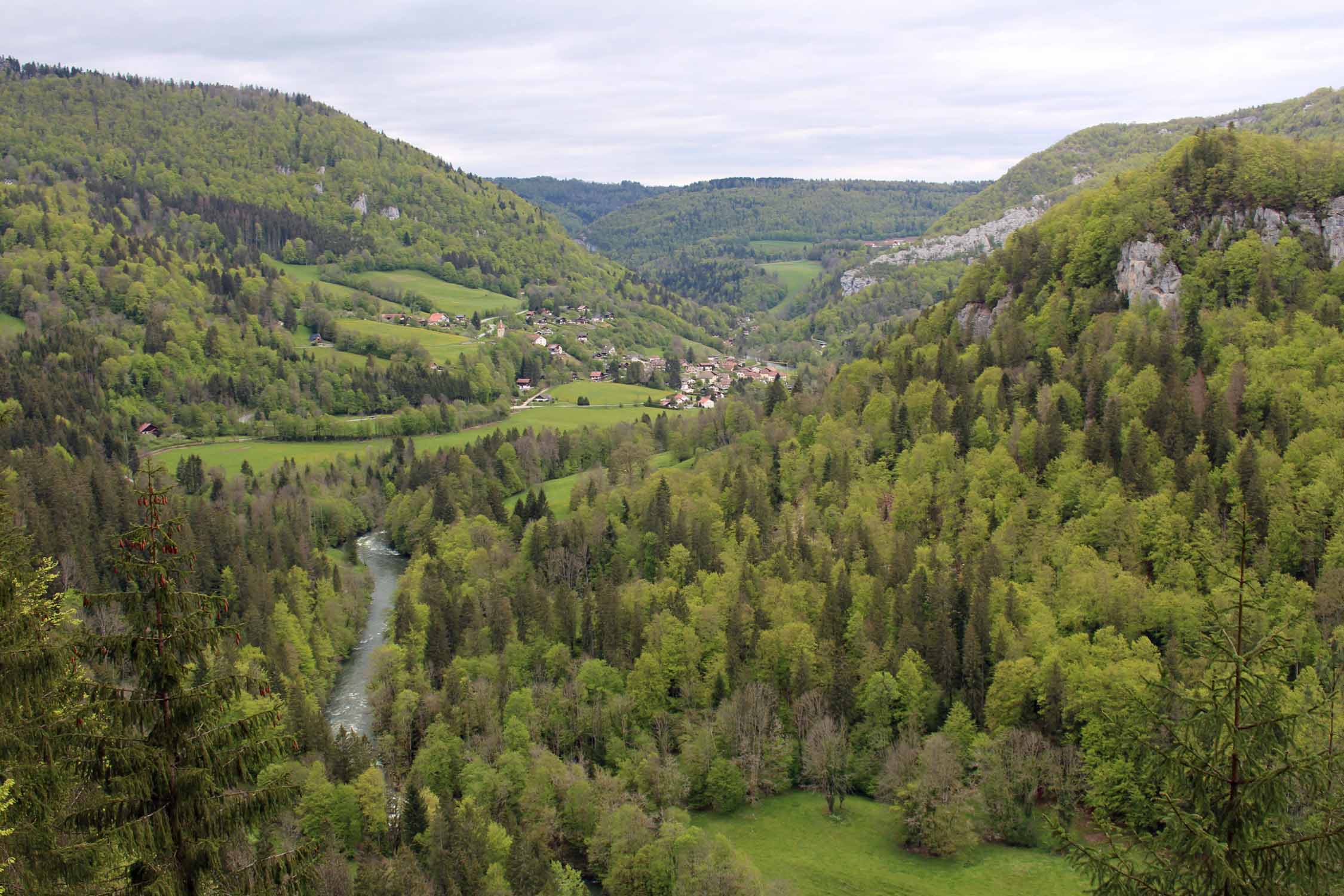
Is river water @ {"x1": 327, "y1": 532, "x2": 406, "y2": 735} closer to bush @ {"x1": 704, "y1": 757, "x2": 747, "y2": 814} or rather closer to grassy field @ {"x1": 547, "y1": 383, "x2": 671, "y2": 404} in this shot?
bush @ {"x1": 704, "y1": 757, "x2": 747, "y2": 814}

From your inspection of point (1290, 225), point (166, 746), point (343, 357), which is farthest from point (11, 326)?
point (1290, 225)

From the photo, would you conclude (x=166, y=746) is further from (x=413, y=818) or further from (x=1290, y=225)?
(x=1290, y=225)

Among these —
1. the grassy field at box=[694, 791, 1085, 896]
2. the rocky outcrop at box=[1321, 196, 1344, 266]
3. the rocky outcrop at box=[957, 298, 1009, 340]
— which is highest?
the rocky outcrop at box=[1321, 196, 1344, 266]

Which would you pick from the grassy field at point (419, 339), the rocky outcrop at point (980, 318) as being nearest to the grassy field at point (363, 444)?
the grassy field at point (419, 339)

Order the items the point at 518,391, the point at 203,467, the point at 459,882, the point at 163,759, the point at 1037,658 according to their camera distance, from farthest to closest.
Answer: the point at 518,391 → the point at 203,467 → the point at 1037,658 → the point at 459,882 → the point at 163,759

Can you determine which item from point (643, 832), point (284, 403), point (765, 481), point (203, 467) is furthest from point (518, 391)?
point (643, 832)

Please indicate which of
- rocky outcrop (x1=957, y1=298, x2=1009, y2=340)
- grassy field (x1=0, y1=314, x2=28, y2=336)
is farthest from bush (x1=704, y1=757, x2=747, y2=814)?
grassy field (x1=0, y1=314, x2=28, y2=336)

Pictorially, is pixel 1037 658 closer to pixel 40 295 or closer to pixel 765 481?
pixel 765 481
